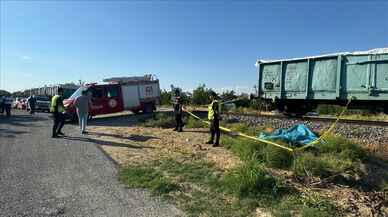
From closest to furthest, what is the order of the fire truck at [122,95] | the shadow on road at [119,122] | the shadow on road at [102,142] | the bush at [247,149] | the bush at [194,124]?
the bush at [247,149], the shadow on road at [102,142], the bush at [194,124], the shadow on road at [119,122], the fire truck at [122,95]

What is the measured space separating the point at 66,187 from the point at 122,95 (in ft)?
52.9

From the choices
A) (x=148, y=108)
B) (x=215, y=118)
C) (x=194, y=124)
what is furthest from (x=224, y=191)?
(x=148, y=108)

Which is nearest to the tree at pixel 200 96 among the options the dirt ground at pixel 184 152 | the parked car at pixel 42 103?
the parked car at pixel 42 103

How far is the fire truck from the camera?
2147cm

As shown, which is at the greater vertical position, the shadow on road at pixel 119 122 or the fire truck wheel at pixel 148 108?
the fire truck wheel at pixel 148 108

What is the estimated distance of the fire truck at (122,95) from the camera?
21469 millimetres

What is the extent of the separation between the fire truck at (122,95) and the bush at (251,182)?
1436 cm

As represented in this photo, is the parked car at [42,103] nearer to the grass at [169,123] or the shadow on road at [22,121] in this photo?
the shadow on road at [22,121]

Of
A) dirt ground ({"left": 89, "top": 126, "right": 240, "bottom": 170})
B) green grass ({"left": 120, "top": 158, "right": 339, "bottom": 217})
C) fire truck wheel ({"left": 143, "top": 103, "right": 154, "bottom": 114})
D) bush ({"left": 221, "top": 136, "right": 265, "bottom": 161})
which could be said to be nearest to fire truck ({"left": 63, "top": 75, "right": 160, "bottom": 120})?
fire truck wheel ({"left": 143, "top": 103, "right": 154, "bottom": 114})

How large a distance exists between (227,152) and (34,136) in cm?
723

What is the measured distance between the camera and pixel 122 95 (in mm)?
22719

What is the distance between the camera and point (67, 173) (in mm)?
7863

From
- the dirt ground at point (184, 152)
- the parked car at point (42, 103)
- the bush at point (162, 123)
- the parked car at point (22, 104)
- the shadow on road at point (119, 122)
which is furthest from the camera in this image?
the parked car at point (22, 104)

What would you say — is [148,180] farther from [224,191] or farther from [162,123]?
[162,123]
